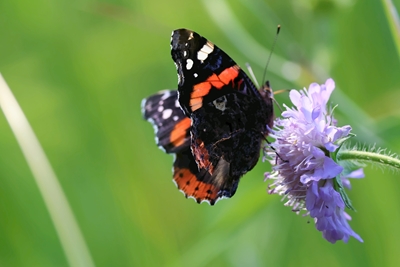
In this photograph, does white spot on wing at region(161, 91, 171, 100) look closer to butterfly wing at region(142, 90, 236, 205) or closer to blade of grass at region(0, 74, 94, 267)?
butterfly wing at region(142, 90, 236, 205)

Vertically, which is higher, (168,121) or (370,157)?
(168,121)

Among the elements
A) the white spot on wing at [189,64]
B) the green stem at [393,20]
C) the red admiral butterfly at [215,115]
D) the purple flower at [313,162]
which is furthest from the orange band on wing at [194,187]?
the green stem at [393,20]

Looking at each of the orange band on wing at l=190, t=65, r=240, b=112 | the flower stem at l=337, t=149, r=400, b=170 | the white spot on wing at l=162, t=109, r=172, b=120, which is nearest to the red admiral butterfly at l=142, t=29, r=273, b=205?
A: the orange band on wing at l=190, t=65, r=240, b=112

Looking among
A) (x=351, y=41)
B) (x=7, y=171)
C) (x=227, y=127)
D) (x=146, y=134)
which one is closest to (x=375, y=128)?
(x=227, y=127)

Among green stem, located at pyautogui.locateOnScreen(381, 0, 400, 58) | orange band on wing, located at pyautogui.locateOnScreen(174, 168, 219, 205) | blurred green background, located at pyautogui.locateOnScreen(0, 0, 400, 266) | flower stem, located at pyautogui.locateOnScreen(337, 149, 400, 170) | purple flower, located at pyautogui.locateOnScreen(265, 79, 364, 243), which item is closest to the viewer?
flower stem, located at pyautogui.locateOnScreen(337, 149, 400, 170)

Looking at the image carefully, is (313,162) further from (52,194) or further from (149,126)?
(149,126)

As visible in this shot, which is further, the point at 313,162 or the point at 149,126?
the point at 149,126

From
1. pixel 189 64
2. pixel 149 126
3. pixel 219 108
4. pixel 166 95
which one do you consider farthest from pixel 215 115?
pixel 149 126
